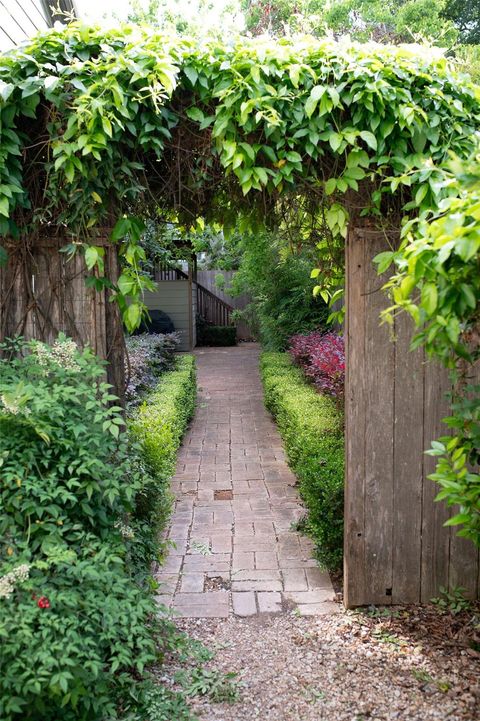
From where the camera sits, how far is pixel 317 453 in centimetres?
416

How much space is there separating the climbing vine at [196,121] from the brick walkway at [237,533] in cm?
169

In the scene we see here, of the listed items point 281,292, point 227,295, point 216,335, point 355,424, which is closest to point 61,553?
point 355,424

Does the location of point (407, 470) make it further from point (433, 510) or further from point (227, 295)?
point (227, 295)

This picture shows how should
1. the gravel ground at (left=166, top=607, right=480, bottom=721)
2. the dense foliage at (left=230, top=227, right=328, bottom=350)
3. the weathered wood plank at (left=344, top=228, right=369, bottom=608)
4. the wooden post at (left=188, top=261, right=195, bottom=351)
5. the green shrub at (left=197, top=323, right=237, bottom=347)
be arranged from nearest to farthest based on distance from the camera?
the gravel ground at (left=166, top=607, right=480, bottom=721), the weathered wood plank at (left=344, top=228, right=369, bottom=608), the dense foliage at (left=230, top=227, right=328, bottom=350), the wooden post at (left=188, top=261, right=195, bottom=351), the green shrub at (left=197, top=323, right=237, bottom=347)

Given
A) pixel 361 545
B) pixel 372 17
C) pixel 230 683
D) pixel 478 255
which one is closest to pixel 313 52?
pixel 478 255

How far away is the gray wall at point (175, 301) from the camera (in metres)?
14.9

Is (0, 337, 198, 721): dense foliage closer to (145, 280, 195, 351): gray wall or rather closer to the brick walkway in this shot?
the brick walkway

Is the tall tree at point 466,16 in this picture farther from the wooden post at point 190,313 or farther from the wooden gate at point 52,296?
the wooden gate at point 52,296

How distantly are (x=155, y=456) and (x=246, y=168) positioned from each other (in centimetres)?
187

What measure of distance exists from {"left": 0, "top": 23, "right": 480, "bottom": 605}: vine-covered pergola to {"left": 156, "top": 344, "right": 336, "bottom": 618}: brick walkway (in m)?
0.55

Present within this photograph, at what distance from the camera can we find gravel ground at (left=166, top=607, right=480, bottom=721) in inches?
97.0

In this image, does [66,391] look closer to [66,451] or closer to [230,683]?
[66,451]

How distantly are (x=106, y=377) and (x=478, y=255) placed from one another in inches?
74.6

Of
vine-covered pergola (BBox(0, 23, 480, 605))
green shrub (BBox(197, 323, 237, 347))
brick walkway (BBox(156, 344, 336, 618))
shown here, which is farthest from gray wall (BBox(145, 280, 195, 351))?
vine-covered pergola (BBox(0, 23, 480, 605))
